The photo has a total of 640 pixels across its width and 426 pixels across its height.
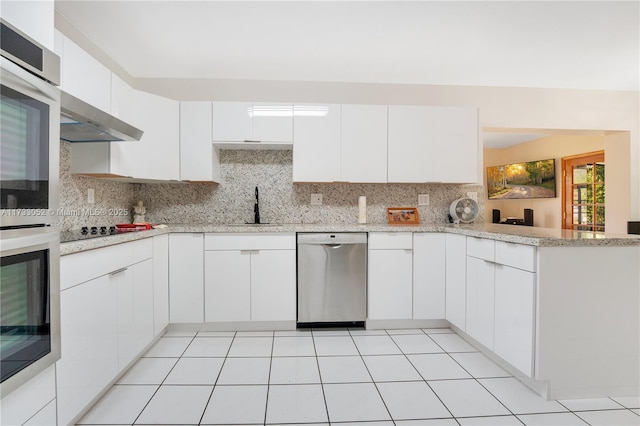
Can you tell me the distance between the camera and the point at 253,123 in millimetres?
2891

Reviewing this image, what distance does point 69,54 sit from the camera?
178 centimetres

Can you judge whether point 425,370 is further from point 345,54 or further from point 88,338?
point 345,54

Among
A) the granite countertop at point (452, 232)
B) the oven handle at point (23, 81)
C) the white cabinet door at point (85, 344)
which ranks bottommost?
the white cabinet door at point (85, 344)

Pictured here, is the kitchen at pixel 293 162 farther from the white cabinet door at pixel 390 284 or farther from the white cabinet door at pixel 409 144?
the white cabinet door at pixel 390 284

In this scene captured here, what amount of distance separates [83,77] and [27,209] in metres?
1.26

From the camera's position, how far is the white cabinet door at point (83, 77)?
1759mm

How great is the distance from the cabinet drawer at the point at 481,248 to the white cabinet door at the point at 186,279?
2077 mm

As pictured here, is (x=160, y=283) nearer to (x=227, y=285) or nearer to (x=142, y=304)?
(x=142, y=304)

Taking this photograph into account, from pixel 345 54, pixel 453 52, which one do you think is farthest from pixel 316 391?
pixel 453 52

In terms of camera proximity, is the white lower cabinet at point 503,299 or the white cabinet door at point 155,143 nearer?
the white lower cabinet at point 503,299

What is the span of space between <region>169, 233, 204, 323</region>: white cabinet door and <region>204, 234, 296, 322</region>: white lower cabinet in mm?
56

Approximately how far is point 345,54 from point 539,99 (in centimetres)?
221

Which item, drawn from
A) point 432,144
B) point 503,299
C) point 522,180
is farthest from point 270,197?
point 522,180

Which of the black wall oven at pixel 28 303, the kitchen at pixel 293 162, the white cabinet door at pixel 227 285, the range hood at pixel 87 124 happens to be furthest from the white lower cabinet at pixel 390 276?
the black wall oven at pixel 28 303
